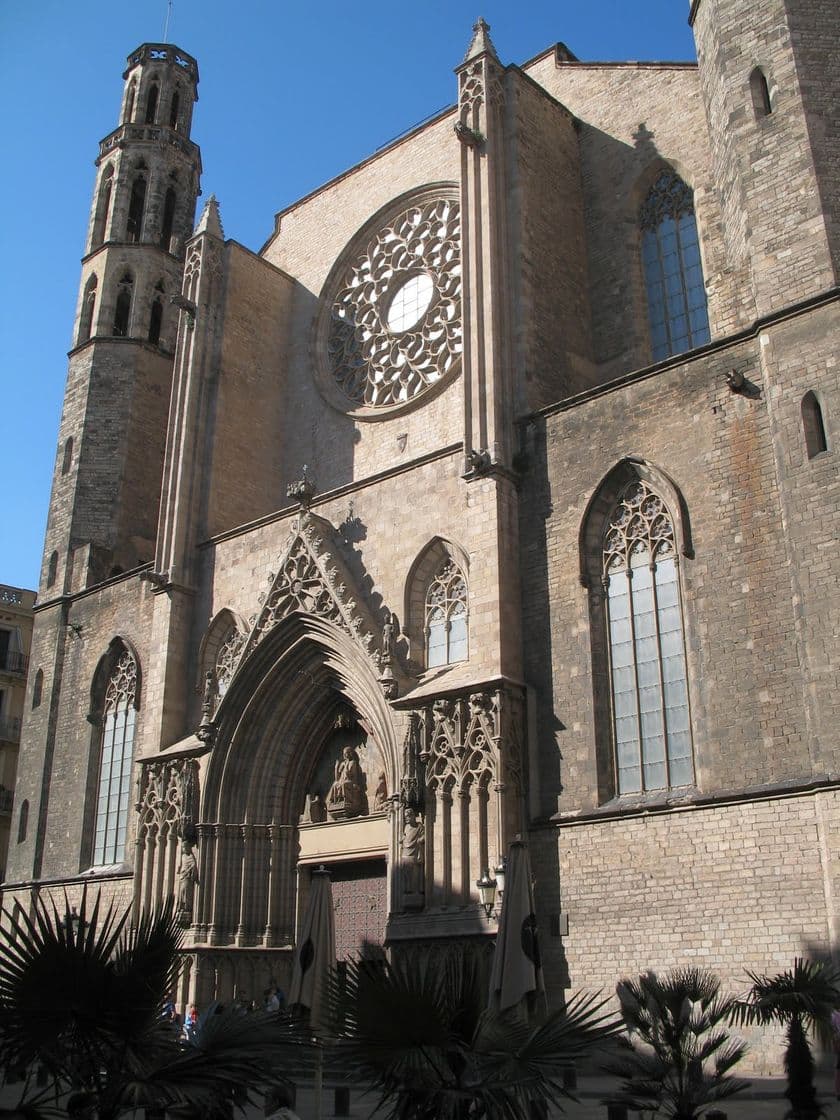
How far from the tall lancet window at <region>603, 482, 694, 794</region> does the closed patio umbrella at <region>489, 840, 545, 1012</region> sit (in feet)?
14.9

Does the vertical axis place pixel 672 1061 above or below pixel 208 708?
below

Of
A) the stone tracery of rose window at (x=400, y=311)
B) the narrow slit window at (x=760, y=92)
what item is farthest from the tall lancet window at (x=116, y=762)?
the narrow slit window at (x=760, y=92)

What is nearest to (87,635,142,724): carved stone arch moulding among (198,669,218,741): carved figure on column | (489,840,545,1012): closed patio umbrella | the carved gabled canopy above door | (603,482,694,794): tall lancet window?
(198,669,218,741): carved figure on column

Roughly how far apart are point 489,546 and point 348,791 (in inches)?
182

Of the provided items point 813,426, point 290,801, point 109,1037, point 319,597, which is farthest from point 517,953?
point 290,801

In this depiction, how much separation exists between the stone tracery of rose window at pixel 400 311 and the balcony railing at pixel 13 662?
15571 millimetres

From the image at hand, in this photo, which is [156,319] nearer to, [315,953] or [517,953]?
[315,953]

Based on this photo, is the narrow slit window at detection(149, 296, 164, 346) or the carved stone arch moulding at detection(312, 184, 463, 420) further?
the narrow slit window at detection(149, 296, 164, 346)

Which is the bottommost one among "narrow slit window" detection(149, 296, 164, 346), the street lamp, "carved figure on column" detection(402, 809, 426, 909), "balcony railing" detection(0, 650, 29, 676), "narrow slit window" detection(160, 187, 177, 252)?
the street lamp

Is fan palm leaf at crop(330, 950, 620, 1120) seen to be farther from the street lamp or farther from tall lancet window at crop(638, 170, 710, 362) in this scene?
tall lancet window at crop(638, 170, 710, 362)

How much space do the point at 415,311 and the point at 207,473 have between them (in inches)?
200

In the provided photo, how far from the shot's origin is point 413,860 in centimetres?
1491

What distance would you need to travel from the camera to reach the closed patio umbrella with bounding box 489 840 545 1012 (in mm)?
8859

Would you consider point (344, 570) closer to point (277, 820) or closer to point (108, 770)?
point (277, 820)
